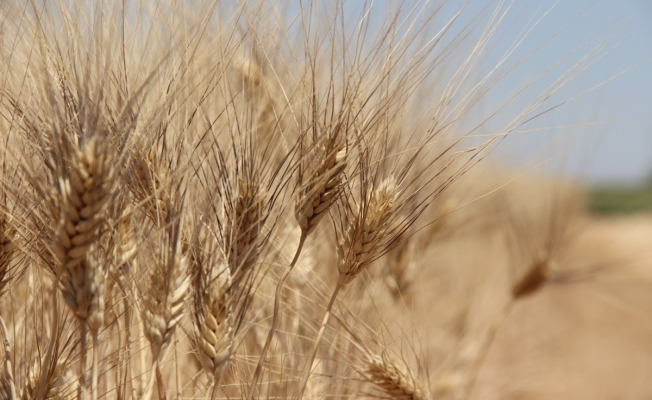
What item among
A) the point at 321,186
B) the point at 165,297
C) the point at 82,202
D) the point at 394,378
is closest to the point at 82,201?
the point at 82,202

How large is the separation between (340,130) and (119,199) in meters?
0.25

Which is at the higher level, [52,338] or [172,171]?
[172,171]

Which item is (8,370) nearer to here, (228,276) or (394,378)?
(228,276)

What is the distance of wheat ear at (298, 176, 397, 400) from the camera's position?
1.97ft

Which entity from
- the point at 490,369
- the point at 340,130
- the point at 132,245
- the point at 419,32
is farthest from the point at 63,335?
the point at 490,369

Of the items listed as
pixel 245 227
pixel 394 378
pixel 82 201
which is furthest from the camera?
pixel 394 378

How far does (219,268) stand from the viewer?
1.81 ft

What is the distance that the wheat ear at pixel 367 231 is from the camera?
0.60m

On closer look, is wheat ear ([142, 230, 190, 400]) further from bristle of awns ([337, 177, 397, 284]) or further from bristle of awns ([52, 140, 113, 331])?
bristle of awns ([337, 177, 397, 284])

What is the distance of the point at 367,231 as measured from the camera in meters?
0.60

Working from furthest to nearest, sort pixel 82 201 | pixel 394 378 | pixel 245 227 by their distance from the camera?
1. pixel 394 378
2. pixel 245 227
3. pixel 82 201

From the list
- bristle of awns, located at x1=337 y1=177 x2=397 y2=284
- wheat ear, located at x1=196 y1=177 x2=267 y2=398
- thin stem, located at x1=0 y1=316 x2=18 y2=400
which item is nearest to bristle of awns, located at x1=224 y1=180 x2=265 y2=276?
wheat ear, located at x1=196 y1=177 x2=267 y2=398

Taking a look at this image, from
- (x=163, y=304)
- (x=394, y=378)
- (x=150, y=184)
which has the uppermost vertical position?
(x=150, y=184)

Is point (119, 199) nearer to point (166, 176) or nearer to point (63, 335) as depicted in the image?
point (166, 176)
